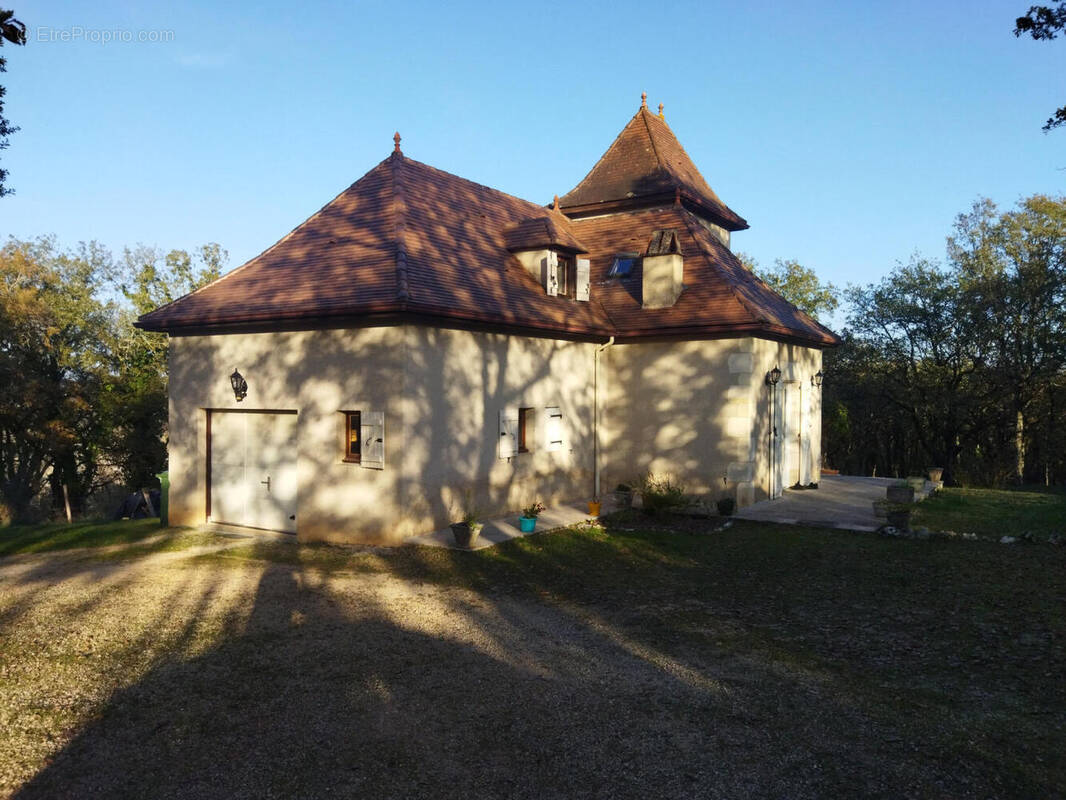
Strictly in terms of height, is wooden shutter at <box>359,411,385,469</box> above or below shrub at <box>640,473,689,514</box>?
above

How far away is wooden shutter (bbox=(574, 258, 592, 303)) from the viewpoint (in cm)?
1752

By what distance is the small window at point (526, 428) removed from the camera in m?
16.0

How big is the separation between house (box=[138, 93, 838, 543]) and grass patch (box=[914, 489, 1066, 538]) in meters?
3.26

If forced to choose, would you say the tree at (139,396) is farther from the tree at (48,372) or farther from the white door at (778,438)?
the white door at (778,438)

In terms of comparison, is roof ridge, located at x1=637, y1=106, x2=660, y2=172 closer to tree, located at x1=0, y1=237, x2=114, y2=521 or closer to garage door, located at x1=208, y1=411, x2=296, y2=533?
garage door, located at x1=208, y1=411, x2=296, y2=533

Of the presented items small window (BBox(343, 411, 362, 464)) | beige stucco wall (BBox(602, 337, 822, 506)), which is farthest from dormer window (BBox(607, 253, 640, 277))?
small window (BBox(343, 411, 362, 464))

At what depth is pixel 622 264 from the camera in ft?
63.2

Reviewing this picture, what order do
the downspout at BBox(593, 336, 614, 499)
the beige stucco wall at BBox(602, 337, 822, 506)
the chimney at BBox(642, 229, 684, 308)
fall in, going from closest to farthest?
1. the beige stucco wall at BBox(602, 337, 822, 506)
2. the chimney at BBox(642, 229, 684, 308)
3. the downspout at BBox(593, 336, 614, 499)

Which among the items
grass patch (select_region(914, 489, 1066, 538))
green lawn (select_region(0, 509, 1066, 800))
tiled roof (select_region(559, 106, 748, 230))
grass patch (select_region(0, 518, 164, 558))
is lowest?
grass patch (select_region(0, 518, 164, 558))

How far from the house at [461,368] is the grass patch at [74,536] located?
3.60 ft

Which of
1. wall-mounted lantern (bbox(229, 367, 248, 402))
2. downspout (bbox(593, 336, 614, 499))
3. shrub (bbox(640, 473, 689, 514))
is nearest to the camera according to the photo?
wall-mounted lantern (bbox(229, 367, 248, 402))

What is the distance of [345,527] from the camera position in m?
13.2

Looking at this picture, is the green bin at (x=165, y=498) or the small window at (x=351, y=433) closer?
the small window at (x=351, y=433)

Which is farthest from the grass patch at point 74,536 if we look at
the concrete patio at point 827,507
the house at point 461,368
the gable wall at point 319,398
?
the concrete patio at point 827,507
